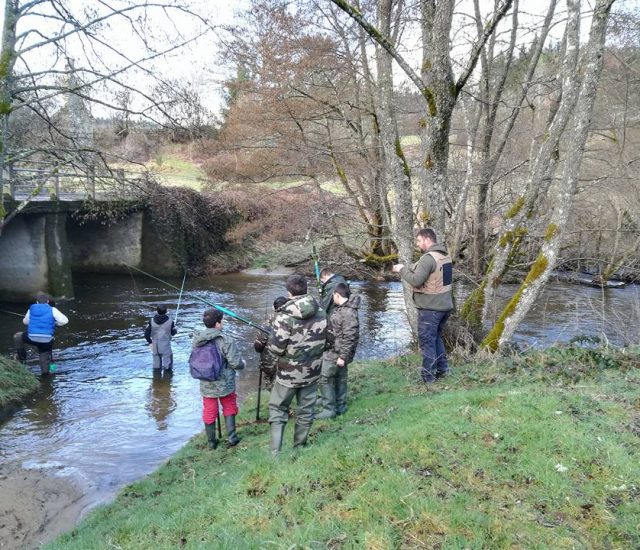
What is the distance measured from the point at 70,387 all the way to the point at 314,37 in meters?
13.1

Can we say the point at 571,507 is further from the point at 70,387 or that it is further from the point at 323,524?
the point at 70,387

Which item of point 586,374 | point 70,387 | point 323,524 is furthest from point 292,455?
point 70,387

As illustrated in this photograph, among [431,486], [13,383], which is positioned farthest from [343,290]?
[13,383]

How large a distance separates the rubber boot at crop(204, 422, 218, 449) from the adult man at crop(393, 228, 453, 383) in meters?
3.15

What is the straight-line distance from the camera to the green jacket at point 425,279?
24.8 ft

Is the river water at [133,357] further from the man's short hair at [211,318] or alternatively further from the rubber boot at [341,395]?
the rubber boot at [341,395]

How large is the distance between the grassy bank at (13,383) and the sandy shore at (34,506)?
274 centimetres

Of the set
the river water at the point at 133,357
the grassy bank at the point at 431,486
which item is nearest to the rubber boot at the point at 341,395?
the grassy bank at the point at 431,486

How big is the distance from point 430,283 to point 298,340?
2531 mm

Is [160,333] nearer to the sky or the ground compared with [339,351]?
nearer to the ground

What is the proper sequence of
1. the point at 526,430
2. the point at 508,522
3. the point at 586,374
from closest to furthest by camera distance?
the point at 508,522 → the point at 526,430 → the point at 586,374

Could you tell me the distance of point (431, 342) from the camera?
797cm

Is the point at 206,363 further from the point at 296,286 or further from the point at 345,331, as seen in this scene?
the point at 296,286

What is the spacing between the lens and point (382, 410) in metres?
7.18
